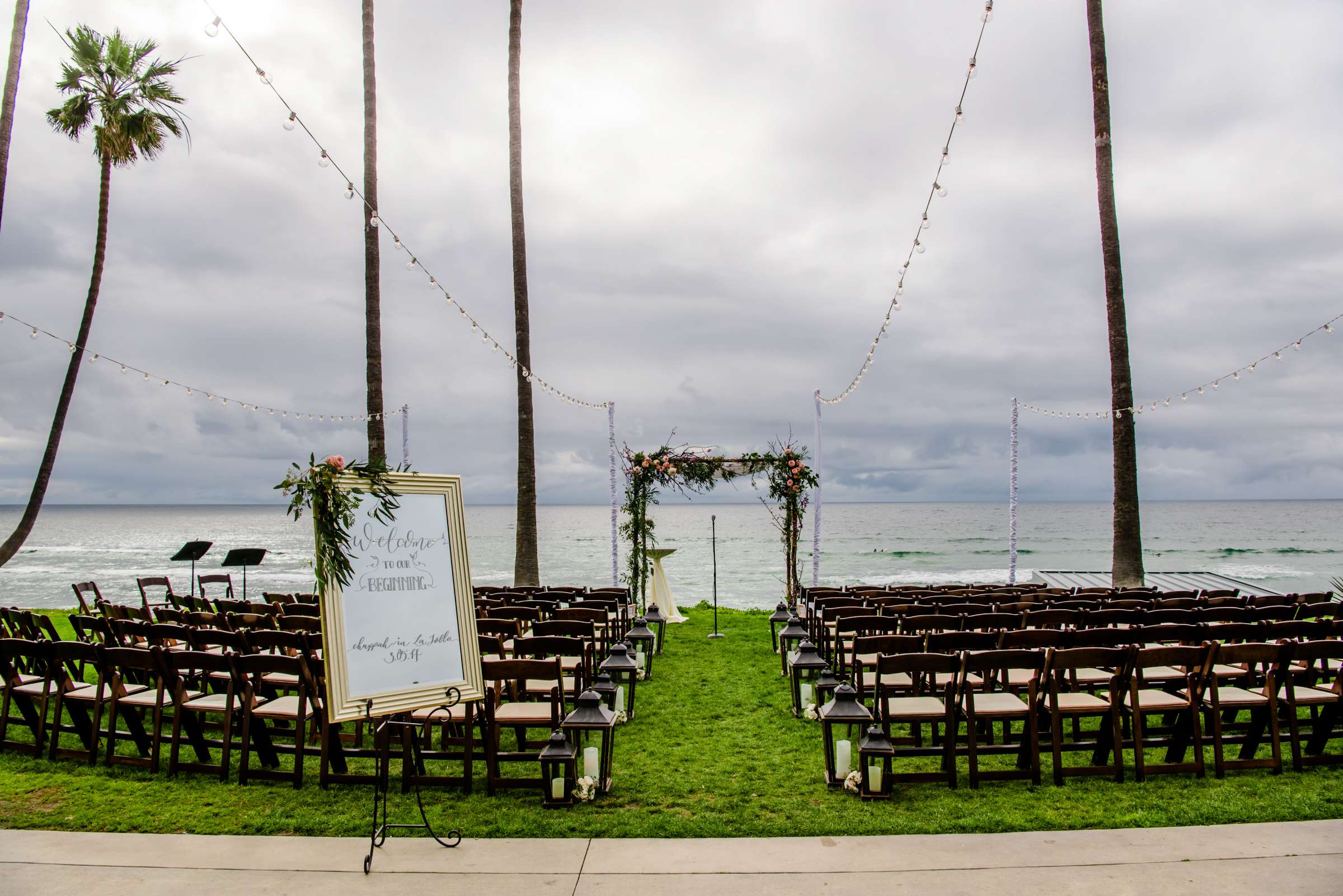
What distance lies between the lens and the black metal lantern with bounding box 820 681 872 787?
4.61 m

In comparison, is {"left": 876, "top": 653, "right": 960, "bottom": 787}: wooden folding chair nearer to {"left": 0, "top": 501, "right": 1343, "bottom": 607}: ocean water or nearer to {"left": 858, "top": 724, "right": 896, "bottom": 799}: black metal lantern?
{"left": 858, "top": 724, "right": 896, "bottom": 799}: black metal lantern

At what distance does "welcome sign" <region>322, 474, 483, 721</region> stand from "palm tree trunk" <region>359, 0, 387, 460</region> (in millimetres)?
8823

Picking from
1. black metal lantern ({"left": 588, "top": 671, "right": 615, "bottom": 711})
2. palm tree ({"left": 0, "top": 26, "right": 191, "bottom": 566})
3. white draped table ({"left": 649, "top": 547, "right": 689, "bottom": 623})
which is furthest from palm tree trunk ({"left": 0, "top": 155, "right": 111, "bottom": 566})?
black metal lantern ({"left": 588, "top": 671, "right": 615, "bottom": 711})

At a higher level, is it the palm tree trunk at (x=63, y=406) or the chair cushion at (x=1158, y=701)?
the palm tree trunk at (x=63, y=406)

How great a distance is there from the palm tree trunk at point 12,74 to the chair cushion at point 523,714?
10.9 meters

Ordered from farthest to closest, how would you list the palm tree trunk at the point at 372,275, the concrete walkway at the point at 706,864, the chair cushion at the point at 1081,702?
the palm tree trunk at the point at 372,275
the chair cushion at the point at 1081,702
the concrete walkway at the point at 706,864

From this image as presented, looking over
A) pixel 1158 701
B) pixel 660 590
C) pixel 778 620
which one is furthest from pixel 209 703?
pixel 660 590

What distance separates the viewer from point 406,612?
14.5ft

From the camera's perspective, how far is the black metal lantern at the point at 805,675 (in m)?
5.80

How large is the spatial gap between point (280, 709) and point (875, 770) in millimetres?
3687

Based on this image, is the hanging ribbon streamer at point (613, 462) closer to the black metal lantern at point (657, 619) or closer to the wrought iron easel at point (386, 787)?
the black metal lantern at point (657, 619)

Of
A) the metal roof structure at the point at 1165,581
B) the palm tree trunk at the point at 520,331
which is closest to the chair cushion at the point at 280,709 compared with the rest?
the palm tree trunk at the point at 520,331

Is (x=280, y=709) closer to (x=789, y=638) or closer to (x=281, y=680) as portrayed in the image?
(x=281, y=680)

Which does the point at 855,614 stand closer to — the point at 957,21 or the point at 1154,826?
the point at 1154,826
